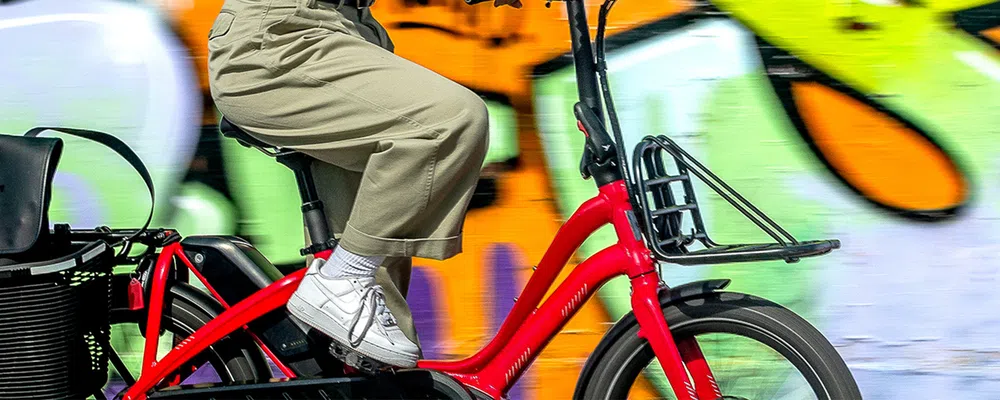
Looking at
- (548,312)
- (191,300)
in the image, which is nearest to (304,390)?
(191,300)

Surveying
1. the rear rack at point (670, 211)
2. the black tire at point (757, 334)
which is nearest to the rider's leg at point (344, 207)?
the black tire at point (757, 334)

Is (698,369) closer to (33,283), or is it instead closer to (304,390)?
(304,390)

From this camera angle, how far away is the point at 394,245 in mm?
2434

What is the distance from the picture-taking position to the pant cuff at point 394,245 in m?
2.43

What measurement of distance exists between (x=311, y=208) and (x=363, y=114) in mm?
351

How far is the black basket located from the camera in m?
2.61

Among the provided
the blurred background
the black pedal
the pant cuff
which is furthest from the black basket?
the blurred background

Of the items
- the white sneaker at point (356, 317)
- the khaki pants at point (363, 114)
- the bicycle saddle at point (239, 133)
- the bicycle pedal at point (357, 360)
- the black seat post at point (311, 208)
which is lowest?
the bicycle pedal at point (357, 360)

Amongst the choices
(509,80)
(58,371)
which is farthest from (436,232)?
(509,80)

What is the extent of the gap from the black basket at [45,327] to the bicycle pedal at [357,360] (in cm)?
66

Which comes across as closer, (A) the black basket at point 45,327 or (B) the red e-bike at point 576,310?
(B) the red e-bike at point 576,310

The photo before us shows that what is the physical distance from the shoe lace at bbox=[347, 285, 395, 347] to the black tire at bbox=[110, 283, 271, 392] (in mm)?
415

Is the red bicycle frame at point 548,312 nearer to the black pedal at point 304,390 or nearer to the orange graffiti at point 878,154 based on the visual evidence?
the black pedal at point 304,390

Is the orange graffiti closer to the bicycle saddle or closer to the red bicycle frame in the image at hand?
the red bicycle frame
